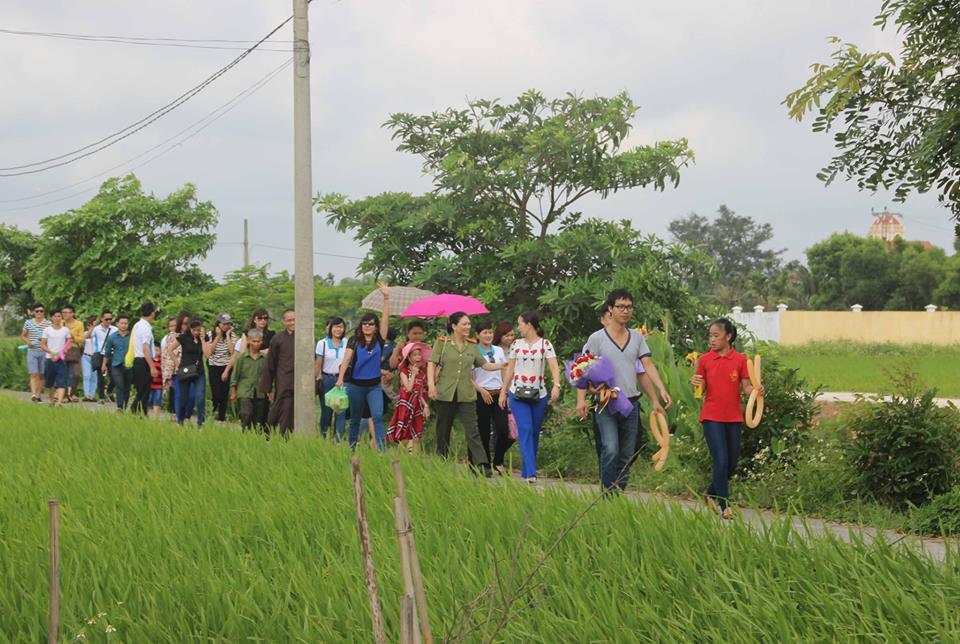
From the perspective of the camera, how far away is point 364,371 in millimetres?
12781

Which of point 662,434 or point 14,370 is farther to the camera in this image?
point 14,370

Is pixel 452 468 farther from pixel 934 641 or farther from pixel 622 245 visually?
pixel 622 245

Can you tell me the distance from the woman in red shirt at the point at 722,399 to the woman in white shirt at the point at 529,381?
6.51ft

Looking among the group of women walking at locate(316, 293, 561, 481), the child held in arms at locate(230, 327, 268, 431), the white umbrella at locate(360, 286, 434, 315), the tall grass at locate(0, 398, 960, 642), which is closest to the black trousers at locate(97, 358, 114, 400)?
the white umbrella at locate(360, 286, 434, 315)

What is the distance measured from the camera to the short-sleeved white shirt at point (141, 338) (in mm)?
16641

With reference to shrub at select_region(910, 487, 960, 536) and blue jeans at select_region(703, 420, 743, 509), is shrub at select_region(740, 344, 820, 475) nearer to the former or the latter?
blue jeans at select_region(703, 420, 743, 509)

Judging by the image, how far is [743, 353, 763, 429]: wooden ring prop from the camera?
357 inches

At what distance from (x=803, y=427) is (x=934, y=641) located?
6.72m

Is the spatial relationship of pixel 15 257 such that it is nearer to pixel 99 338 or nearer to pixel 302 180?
pixel 99 338

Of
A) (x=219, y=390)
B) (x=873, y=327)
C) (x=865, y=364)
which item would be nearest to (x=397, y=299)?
(x=219, y=390)

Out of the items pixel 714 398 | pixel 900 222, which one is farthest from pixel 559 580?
pixel 900 222

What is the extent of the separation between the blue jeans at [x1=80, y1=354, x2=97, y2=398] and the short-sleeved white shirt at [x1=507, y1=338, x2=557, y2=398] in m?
13.5

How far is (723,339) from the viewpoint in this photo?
9.06 meters

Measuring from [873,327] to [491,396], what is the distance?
43.2 m
